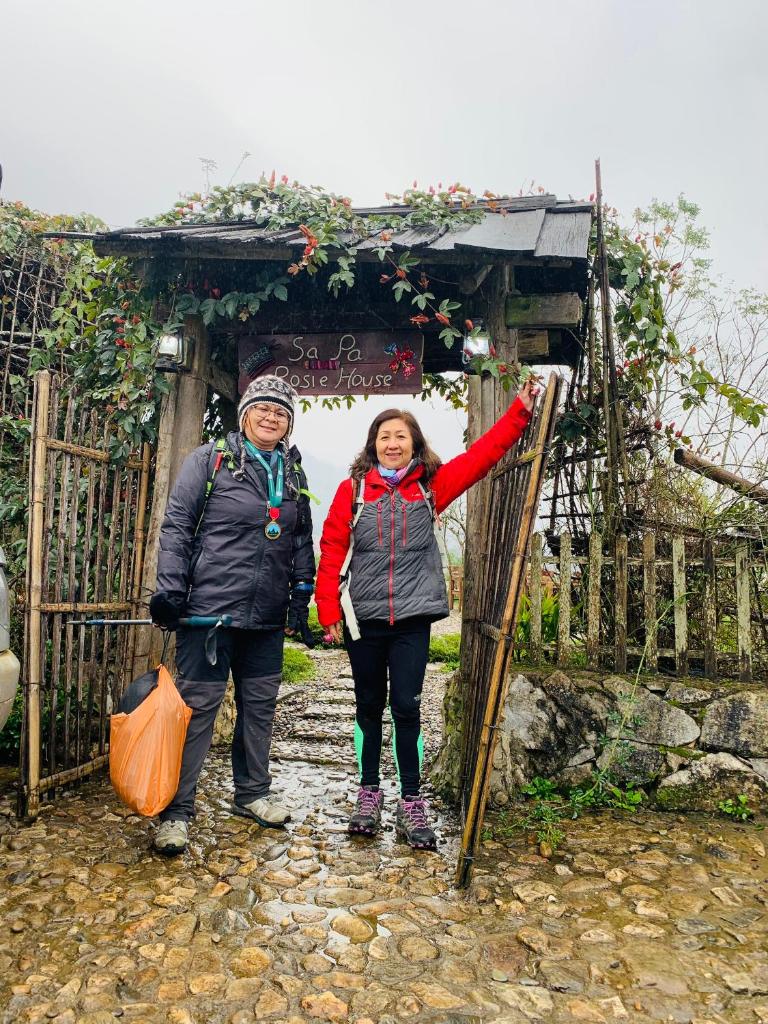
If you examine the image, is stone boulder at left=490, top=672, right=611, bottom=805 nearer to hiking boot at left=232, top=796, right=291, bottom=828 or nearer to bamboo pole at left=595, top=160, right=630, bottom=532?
hiking boot at left=232, top=796, right=291, bottom=828

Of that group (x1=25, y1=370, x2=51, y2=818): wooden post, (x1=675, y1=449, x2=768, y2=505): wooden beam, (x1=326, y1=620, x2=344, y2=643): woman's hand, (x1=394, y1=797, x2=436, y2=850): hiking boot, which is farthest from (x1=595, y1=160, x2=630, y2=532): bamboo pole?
(x1=25, y1=370, x2=51, y2=818): wooden post

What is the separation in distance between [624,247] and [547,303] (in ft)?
2.48

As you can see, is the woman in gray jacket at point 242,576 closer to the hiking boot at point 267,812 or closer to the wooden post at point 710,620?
the hiking boot at point 267,812

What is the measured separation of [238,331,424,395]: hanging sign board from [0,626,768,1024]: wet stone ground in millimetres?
2645

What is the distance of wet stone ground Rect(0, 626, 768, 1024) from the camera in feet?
6.85

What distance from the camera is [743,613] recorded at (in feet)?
12.9

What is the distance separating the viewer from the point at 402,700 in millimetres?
3334

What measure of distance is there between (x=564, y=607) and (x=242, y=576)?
1868 millimetres

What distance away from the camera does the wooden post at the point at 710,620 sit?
399 centimetres

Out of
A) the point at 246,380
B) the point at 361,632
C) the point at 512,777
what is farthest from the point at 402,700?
the point at 246,380

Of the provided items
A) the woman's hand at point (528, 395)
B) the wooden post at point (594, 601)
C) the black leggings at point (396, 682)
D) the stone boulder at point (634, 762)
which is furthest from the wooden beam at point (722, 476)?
the black leggings at point (396, 682)

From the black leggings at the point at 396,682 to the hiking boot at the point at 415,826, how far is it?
46mm

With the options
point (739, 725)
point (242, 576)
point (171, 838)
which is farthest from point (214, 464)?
point (739, 725)

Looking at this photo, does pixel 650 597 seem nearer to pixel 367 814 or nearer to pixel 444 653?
pixel 367 814
